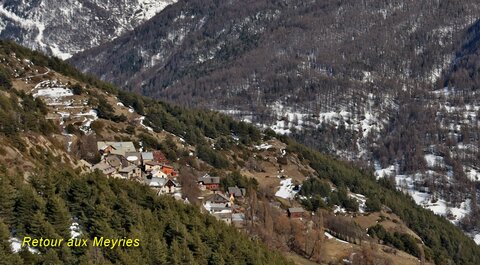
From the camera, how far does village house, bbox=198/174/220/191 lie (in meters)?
103

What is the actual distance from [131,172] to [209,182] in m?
13.5

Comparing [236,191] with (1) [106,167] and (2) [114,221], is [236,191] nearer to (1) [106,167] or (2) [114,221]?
(1) [106,167]

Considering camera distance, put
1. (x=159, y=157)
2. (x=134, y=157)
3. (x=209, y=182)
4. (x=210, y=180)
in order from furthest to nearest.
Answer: (x=159, y=157) < (x=134, y=157) < (x=210, y=180) < (x=209, y=182)

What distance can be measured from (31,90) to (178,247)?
265ft

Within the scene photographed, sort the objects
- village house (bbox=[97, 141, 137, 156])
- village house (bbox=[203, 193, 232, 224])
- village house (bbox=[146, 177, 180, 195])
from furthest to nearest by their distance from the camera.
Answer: village house (bbox=[97, 141, 137, 156])
village house (bbox=[146, 177, 180, 195])
village house (bbox=[203, 193, 232, 224])

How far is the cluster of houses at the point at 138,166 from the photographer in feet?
308

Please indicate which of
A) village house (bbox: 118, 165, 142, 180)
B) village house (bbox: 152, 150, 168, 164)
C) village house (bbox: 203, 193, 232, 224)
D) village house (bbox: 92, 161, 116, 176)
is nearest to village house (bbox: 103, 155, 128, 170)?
village house (bbox: 118, 165, 142, 180)

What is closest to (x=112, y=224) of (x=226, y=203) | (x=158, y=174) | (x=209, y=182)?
(x=226, y=203)

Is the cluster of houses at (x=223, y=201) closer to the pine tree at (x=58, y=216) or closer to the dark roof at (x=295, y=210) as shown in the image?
the dark roof at (x=295, y=210)

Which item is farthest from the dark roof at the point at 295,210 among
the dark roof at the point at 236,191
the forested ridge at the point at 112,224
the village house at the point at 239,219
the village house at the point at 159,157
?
the forested ridge at the point at 112,224

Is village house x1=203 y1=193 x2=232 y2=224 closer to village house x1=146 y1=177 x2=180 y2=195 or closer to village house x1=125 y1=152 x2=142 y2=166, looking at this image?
village house x1=146 y1=177 x2=180 y2=195

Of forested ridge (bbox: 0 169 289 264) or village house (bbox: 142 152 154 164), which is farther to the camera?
village house (bbox: 142 152 154 164)

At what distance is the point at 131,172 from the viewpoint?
9919cm

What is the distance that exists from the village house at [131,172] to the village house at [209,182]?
1037cm
